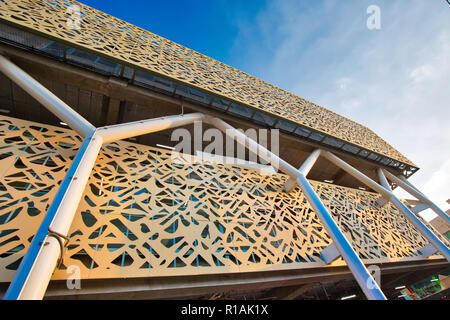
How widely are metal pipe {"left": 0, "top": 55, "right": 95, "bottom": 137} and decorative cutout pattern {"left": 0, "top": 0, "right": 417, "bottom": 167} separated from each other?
4.17ft

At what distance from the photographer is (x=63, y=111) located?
5031 mm

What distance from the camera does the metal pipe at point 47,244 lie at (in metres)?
2.55

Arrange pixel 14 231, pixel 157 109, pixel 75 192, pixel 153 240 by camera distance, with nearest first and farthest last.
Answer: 1. pixel 75 192
2. pixel 14 231
3. pixel 153 240
4. pixel 157 109

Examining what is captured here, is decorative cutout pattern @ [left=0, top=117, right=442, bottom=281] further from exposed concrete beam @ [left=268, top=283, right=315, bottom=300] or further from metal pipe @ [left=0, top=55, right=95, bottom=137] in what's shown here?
exposed concrete beam @ [left=268, top=283, right=315, bottom=300]

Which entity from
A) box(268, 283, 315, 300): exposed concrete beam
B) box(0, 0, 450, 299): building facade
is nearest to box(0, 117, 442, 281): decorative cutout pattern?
box(0, 0, 450, 299): building facade

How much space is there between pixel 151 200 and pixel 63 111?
279cm

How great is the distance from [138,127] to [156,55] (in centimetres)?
416

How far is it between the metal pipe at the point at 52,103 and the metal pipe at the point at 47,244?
1024 millimetres

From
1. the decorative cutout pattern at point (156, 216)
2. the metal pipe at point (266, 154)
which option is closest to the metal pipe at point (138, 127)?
the decorative cutout pattern at point (156, 216)

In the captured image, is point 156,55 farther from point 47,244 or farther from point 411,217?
point 411,217

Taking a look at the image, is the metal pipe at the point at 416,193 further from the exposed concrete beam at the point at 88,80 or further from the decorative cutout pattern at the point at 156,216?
the exposed concrete beam at the point at 88,80

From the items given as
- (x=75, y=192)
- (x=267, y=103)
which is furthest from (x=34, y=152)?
(x=267, y=103)

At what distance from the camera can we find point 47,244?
2.97 meters

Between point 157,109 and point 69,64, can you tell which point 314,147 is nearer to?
point 157,109
